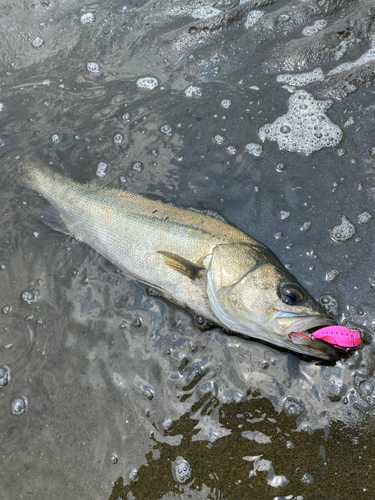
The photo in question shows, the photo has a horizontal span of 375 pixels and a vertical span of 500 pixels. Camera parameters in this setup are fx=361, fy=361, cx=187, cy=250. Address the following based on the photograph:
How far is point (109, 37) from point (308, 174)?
112 inches

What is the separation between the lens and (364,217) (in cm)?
350

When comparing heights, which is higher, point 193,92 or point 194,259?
point 193,92

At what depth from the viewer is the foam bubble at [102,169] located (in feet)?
12.7

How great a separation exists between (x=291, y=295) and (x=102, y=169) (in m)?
2.38

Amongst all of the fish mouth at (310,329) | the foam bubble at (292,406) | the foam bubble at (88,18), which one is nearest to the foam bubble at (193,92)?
the foam bubble at (88,18)

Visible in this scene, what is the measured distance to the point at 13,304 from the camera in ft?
11.3

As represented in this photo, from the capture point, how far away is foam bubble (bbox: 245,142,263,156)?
149 inches

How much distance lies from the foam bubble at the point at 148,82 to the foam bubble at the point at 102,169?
1.01m

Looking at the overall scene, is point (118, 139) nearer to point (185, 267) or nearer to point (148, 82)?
point (148, 82)

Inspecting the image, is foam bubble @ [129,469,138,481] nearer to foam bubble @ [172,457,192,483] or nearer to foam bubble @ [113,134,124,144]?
foam bubble @ [172,457,192,483]

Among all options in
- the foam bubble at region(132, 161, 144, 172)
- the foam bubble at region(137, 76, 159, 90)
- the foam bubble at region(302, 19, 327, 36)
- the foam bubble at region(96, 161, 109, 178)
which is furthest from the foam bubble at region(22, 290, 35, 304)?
the foam bubble at region(302, 19, 327, 36)

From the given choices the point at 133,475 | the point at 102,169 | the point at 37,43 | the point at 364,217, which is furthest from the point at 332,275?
the point at 37,43

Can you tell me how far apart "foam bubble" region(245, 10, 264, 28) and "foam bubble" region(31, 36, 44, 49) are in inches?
96.3

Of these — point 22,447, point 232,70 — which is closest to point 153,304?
point 22,447
